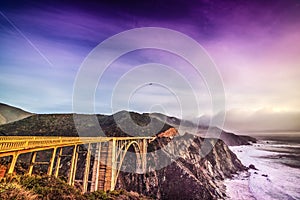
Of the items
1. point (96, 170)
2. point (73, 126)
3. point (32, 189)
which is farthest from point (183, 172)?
point (73, 126)

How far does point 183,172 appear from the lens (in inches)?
1770

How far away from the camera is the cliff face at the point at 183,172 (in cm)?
4059

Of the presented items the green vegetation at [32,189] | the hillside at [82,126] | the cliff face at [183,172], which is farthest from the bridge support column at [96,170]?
the hillside at [82,126]

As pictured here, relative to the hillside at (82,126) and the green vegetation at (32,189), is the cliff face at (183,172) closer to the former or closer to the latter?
the hillside at (82,126)

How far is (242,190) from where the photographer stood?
40781 millimetres

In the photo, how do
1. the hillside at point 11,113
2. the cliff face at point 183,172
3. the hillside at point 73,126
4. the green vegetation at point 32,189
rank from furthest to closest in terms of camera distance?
the hillside at point 11,113, the hillside at point 73,126, the cliff face at point 183,172, the green vegetation at point 32,189

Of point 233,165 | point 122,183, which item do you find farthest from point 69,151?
point 233,165

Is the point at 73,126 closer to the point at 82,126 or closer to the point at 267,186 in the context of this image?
the point at 82,126

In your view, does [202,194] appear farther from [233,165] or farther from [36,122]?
[36,122]

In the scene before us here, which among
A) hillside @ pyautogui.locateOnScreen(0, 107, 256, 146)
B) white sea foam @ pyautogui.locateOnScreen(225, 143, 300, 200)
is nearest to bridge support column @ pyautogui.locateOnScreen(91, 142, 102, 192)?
white sea foam @ pyautogui.locateOnScreen(225, 143, 300, 200)

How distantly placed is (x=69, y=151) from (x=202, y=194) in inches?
1176

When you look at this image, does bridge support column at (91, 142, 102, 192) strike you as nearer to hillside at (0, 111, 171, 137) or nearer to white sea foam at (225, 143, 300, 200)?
white sea foam at (225, 143, 300, 200)

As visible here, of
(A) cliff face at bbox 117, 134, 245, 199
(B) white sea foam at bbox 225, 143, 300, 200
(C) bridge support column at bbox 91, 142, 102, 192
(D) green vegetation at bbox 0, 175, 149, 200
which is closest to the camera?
(D) green vegetation at bbox 0, 175, 149, 200

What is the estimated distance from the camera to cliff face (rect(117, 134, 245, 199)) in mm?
40594
